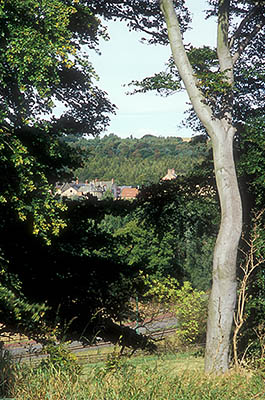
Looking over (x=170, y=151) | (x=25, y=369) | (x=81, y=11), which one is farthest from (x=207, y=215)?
(x=170, y=151)

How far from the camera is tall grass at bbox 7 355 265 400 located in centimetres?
486

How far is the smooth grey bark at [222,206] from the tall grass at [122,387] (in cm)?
317


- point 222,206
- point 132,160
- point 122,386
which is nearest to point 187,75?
point 222,206

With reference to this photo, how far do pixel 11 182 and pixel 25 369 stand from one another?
128 inches

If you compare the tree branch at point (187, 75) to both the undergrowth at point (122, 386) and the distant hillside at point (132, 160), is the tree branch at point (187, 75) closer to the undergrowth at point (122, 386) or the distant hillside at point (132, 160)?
the undergrowth at point (122, 386)

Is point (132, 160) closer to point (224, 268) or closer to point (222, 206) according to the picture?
point (222, 206)

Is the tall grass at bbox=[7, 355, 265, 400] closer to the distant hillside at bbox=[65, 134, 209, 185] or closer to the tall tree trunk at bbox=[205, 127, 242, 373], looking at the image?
the tall tree trunk at bbox=[205, 127, 242, 373]

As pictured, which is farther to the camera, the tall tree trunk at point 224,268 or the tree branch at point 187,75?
the tree branch at point 187,75

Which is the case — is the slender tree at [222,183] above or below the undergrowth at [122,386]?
above

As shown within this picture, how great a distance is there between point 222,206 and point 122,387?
550cm

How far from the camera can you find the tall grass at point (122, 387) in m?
4.86

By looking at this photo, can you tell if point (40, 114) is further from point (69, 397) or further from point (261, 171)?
point (69, 397)

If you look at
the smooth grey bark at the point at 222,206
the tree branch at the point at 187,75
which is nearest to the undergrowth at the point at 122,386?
the smooth grey bark at the point at 222,206

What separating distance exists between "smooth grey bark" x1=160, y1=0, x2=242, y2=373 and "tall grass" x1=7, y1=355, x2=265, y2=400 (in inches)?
125
